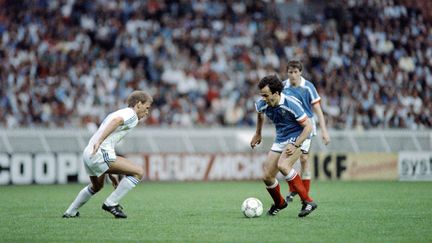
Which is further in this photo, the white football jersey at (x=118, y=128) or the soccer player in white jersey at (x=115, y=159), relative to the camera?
the soccer player in white jersey at (x=115, y=159)

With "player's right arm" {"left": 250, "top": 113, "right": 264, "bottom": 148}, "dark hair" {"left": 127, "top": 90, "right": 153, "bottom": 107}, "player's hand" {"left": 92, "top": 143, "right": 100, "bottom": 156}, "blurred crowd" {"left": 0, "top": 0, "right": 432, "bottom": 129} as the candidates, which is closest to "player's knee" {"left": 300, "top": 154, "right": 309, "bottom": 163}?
"player's right arm" {"left": 250, "top": 113, "right": 264, "bottom": 148}

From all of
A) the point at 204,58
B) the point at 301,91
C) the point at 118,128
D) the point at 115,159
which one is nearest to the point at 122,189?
the point at 115,159

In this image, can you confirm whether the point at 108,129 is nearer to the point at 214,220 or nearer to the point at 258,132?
the point at 214,220

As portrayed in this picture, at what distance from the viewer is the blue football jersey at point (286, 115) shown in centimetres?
1194

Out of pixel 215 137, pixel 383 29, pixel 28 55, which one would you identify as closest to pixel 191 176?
pixel 215 137

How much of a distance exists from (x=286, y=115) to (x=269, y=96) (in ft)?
1.83

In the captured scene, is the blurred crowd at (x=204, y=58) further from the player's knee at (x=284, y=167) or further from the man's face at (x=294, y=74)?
the player's knee at (x=284, y=167)

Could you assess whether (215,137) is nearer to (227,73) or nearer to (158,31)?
(227,73)

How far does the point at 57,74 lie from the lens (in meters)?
26.1

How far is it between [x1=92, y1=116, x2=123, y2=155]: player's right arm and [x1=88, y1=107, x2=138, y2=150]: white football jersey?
50 millimetres

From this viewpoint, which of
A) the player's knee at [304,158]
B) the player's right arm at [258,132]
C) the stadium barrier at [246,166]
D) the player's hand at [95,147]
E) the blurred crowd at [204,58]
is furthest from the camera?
the blurred crowd at [204,58]

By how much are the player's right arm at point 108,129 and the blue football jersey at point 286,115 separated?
6.69 ft

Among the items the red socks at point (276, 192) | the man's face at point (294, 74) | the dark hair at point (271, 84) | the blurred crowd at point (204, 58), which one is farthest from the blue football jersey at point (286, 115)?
the blurred crowd at point (204, 58)

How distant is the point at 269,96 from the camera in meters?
11.7
